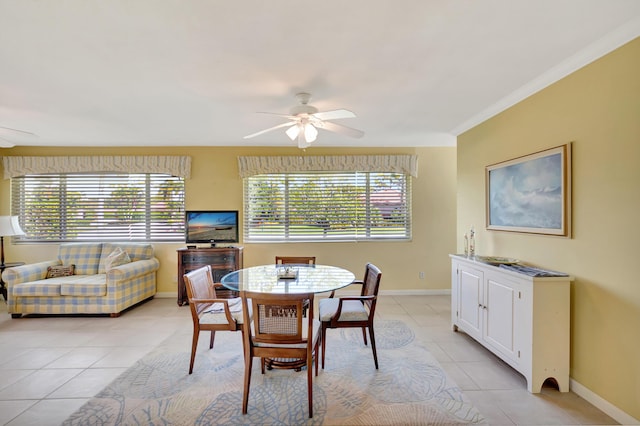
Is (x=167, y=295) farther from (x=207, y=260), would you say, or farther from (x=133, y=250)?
(x=207, y=260)

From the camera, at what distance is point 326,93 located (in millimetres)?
2656

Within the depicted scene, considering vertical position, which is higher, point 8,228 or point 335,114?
point 335,114

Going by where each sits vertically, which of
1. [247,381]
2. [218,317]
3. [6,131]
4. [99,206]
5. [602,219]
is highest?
[6,131]

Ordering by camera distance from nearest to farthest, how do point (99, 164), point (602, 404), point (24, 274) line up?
point (602, 404), point (24, 274), point (99, 164)

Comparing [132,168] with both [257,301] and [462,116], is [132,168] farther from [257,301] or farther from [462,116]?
[462,116]

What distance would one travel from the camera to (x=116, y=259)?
411cm

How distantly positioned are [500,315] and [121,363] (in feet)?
11.0

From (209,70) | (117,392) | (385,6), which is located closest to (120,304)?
(117,392)

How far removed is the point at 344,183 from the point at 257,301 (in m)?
3.20

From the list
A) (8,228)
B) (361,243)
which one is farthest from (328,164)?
(8,228)

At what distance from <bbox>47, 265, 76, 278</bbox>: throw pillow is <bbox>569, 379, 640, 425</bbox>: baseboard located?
586 centimetres

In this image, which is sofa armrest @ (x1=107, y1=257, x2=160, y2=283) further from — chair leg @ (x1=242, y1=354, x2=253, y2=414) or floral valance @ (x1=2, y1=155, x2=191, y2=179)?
chair leg @ (x1=242, y1=354, x2=253, y2=414)

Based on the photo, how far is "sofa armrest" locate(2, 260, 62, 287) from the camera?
3.77 meters

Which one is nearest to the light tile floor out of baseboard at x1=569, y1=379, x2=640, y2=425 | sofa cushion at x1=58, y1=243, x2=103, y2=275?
baseboard at x1=569, y1=379, x2=640, y2=425
